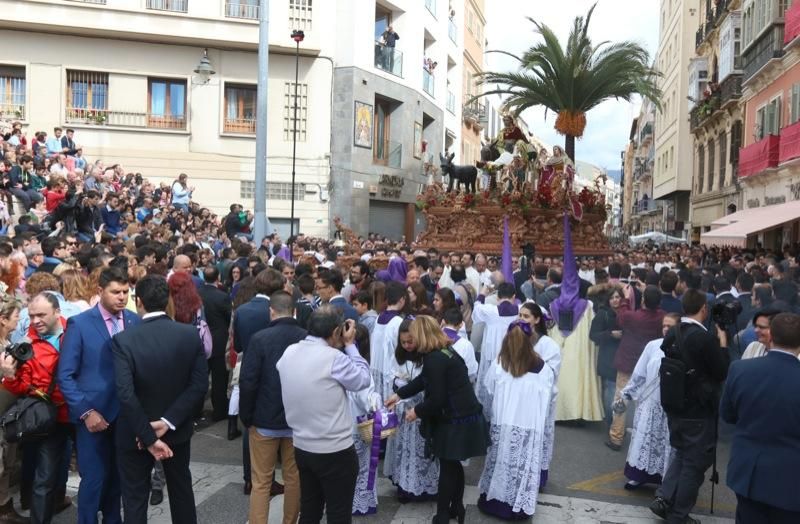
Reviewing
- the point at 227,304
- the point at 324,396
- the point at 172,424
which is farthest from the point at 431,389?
the point at 227,304

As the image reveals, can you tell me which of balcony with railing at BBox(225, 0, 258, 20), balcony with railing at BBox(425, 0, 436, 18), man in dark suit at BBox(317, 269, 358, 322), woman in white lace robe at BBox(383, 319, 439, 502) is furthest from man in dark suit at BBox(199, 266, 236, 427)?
balcony with railing at BBox(425, 0, 436, 18)

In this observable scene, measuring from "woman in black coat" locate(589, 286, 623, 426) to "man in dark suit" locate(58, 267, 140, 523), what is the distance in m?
5.51

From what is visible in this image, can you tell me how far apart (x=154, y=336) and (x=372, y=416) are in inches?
65.6

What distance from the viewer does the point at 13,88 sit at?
85.0ft

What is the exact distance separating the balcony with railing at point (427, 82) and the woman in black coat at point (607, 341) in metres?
26.4

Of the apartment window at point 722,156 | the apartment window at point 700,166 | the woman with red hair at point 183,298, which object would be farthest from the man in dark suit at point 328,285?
the apartment window at point 700,166

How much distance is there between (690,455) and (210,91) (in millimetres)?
24835

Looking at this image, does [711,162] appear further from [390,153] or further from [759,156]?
[390,153]

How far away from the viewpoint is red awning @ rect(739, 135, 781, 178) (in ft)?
74.4

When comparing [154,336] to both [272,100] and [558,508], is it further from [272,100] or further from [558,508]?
[272,100]

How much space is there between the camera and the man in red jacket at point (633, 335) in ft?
24.7

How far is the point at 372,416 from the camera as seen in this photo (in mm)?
5074

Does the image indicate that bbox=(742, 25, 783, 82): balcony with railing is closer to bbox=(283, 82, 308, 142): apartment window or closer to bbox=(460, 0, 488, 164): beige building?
bbox=(283, 82, 308, 142): apartment window

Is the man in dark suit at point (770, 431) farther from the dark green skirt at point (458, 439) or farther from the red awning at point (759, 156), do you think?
the red awning at point (759, 156)
